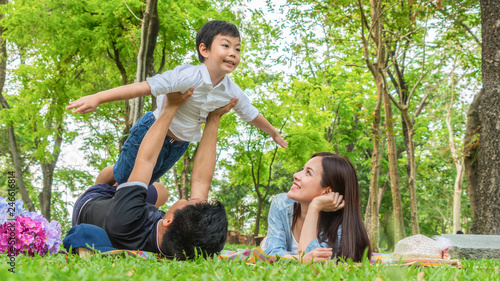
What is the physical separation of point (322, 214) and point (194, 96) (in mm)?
1554

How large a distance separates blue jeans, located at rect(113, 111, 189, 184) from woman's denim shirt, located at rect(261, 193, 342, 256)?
1106 millimetres

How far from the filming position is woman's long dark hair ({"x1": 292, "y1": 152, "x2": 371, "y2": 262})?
327 cm

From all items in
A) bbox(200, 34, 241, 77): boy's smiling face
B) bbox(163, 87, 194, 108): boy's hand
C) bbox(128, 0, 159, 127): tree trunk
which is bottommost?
bbox(163, 87, 194, 108): boy's hand

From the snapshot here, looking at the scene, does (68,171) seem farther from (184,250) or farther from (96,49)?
(184,250)

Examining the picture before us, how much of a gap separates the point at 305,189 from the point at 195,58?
8437 millimetres

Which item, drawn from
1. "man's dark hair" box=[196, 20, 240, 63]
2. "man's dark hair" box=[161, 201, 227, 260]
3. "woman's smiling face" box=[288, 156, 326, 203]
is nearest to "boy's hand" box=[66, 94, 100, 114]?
"man's dark hair" box=[161, 201, 227, 260]

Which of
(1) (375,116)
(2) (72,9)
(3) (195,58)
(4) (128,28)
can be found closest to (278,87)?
(3) (195,58)

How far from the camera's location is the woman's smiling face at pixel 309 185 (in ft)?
11.3

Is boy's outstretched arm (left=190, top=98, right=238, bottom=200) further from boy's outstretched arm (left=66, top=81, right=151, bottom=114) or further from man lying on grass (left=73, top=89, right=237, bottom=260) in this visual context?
boy's outstretched arm (left=66, top=81, right=151, bottom=114)

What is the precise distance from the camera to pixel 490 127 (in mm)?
6922

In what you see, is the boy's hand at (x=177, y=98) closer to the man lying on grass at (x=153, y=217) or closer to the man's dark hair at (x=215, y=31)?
the man lying on grass at (x=153, y=217)

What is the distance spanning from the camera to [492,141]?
6871 millimetres

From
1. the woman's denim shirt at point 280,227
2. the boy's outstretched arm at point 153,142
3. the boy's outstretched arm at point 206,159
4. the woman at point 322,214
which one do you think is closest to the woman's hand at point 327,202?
the woman at point 322,214

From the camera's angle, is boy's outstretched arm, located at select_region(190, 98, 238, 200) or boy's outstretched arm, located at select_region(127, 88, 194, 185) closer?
boy's outstretched arm, located at select_region(127, 88, 194, 185)
